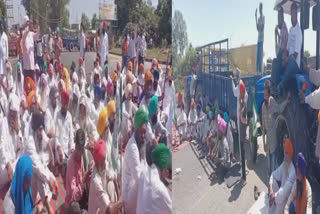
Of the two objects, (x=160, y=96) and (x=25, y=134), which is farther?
(x=25, y=134)

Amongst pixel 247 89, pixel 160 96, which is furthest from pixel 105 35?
pixel 247 89

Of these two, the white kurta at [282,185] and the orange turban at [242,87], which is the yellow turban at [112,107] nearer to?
the orange turban at [242,87]

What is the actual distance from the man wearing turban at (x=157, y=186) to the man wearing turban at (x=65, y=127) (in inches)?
49.0

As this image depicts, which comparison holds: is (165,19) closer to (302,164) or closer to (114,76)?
(114,76)

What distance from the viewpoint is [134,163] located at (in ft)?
6.86

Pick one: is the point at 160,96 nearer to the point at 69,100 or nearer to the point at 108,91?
the point at 108,91

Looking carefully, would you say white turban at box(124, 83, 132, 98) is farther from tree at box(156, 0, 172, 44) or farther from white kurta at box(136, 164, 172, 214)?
white kurta at box(136, 164, 172, 214)

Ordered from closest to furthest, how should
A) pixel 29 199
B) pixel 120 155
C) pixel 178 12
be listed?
pixel 178 12 < pixel 29 199 < pixel 120 155

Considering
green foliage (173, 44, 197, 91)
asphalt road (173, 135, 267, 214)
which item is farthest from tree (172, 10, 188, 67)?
asphalt road (173, 135, 267, 214)

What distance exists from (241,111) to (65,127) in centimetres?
192

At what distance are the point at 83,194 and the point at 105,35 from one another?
113cm

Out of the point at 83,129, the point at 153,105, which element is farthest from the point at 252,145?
the point at 83,129

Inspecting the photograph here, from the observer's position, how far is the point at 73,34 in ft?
9.14

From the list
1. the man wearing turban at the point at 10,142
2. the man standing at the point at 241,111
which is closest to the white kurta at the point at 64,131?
the man wearing turban at the point at 10,142
